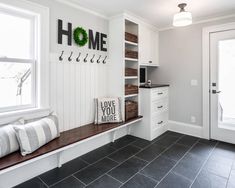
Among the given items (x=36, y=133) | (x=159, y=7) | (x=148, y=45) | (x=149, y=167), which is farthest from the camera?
(x=148, y=45)

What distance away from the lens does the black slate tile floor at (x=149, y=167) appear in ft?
6.37

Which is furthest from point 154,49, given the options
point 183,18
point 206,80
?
point 183,18

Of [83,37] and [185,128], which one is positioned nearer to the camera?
[83,37]

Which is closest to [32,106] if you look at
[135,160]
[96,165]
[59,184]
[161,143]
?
[59,184]

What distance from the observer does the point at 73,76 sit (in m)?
2.53

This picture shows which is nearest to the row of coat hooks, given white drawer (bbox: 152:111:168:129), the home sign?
the home sign

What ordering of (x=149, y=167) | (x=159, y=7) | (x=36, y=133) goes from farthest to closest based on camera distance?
1. (x=159, y=7)
2. (x=149, y=167)
3. (x=36, y=133)

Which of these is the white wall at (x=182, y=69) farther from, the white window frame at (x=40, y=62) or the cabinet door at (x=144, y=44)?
the white window frame at (x=40, y=62)

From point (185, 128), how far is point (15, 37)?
3371 mm

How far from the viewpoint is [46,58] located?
7.15ft

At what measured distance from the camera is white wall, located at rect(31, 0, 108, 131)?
7.51 feet

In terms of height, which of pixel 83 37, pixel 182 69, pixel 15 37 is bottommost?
pixel 182 69

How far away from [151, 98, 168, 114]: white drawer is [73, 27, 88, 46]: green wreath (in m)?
1.68

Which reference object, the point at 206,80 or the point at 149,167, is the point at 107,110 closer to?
the point at 149,167
